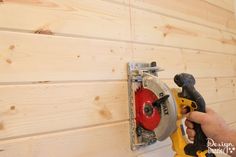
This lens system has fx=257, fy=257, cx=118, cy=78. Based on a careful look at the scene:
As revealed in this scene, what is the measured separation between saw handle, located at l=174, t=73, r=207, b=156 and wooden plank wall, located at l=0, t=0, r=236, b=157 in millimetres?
236

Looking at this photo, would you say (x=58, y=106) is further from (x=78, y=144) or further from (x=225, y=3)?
(x=225, y=3)

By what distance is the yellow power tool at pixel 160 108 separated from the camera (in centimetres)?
94

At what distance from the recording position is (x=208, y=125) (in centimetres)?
95

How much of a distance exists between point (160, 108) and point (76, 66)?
1.15 ft

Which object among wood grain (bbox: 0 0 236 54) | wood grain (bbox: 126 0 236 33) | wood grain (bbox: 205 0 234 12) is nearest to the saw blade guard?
wood grain (bbox: 0 0 236 54)

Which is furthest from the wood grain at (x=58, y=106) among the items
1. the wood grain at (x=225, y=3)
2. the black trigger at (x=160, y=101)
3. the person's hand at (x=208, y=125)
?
the wood grain at (x=225, y=3)

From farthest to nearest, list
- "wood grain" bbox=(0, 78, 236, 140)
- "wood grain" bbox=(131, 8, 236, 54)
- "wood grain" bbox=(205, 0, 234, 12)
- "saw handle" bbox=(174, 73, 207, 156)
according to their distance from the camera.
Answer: "wood grain" bbox=(205, 0, 234, 12)
"wood grain" bbox=(131, 8, 236, 54)
"saw handle" bbox=(174, 73, 207, 156)
"wood grain" bbox=(0, 78, 236, 140)

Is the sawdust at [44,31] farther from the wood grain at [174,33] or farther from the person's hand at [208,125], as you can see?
the person's hand at [208,125]

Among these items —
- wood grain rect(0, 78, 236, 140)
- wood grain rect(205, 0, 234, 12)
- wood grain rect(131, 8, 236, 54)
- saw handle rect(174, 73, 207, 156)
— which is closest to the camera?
wood grain rect(0, 78, 236, 140)

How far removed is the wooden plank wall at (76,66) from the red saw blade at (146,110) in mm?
53

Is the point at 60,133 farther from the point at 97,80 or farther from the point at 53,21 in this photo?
the point at 53,21

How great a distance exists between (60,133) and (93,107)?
0.52 feet

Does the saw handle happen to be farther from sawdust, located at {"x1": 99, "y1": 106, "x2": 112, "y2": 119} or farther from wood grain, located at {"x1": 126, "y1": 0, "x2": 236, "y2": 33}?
wood grain, located at {"x1": 126, "y1": 0, "x2": 236, "y2": 33}

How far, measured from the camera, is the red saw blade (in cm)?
100
